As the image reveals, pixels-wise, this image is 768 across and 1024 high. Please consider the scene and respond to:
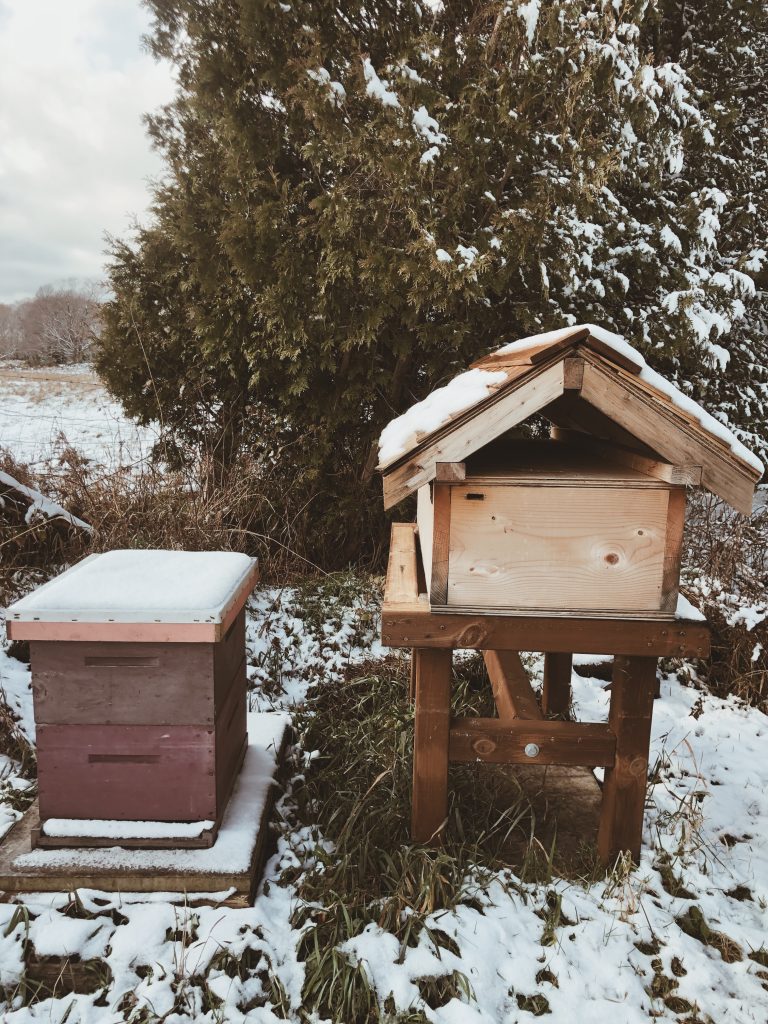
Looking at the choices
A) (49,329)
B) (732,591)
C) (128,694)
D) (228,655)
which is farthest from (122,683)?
(49,329)

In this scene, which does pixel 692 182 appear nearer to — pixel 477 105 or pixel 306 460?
pixel 477 105

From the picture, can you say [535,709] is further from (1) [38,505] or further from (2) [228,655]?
(1) [38,505]

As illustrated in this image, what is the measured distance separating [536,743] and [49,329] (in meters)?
33.0

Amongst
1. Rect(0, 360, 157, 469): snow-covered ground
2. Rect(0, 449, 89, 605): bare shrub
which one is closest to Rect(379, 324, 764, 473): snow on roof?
Rect(0, 449, 89, 605): bare shrub

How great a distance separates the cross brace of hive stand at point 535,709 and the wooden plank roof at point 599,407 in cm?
48

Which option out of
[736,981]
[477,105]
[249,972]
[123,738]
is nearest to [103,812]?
[123,738]

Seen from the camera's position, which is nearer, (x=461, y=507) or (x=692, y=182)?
(x=461, y=507)

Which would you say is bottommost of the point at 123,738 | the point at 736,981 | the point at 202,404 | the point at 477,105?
the point at 736,981

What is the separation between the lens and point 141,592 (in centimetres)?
222

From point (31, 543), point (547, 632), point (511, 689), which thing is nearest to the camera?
point (547, 632)

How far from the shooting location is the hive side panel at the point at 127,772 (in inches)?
86.4

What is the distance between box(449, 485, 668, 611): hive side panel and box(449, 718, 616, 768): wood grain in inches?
22.9

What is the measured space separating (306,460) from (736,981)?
421cm

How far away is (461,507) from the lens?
6.52 ft
